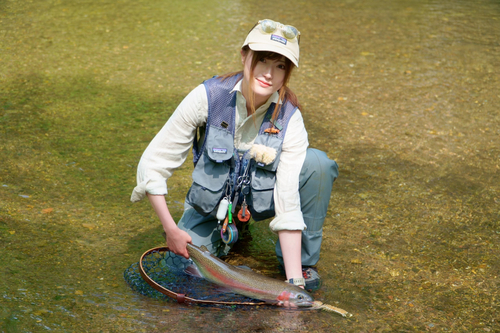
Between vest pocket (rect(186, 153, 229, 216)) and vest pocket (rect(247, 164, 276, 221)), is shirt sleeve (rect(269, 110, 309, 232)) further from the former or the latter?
vest pocket (rect(186, 153, 229, 216))

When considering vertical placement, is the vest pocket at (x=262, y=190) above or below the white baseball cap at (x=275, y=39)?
below

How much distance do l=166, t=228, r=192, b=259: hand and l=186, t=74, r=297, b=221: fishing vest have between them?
275mm

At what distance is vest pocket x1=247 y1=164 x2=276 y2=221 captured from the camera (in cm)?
286

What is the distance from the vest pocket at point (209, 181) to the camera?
288 centimetres

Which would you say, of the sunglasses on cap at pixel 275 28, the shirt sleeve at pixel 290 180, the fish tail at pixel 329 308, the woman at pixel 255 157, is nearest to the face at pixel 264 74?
the woman at pixel 255 157

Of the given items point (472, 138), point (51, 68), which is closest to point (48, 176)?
point (51, 68)

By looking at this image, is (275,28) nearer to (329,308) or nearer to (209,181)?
(209,181)

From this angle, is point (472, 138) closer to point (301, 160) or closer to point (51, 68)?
point (301, 160)

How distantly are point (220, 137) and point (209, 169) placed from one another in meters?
0.19

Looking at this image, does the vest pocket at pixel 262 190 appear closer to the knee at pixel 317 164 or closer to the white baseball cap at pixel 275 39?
the knee at pixel 317 164

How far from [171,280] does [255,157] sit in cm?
78

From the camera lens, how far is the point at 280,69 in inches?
109

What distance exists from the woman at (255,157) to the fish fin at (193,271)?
0.17 metres

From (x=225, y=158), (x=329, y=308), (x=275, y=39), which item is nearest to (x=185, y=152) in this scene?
(x=225, y=158)
